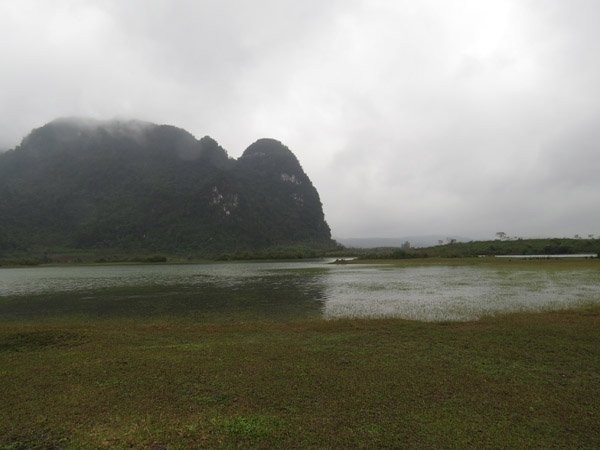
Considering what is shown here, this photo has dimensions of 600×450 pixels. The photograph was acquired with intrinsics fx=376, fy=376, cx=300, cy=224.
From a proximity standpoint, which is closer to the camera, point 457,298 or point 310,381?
point 310,381

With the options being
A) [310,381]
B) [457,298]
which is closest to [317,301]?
[457,298]

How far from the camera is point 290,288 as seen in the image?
126ft

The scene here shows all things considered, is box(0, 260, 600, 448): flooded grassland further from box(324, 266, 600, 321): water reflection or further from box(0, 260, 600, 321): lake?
box(0, 260, 600, 321): lake

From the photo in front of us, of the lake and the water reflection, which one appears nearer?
the water reflection

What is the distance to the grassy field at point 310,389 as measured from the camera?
774 cm

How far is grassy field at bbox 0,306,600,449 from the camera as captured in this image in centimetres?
774

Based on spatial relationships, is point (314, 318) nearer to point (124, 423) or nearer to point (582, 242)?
point (124, 423)

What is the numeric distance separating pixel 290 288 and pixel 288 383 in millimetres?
27981

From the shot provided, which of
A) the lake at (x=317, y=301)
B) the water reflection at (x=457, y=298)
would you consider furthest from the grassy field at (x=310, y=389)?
the lake at (x=317, y=301)

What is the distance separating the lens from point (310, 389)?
10117mm

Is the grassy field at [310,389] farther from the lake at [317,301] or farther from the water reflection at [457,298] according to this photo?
the lake at [317,301]

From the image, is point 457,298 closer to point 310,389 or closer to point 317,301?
point 317,301

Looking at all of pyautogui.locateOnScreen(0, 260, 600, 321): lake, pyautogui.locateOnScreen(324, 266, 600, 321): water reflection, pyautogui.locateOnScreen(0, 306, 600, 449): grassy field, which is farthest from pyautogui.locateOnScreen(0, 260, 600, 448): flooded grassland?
pyautogui.locateOnScreen(0, 260, 600, 321): lake

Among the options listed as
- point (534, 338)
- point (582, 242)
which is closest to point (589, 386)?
point (534, 338)
